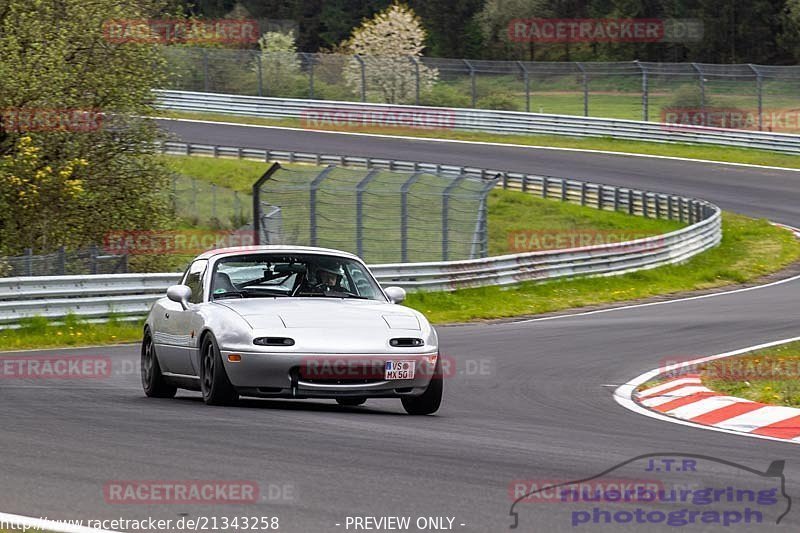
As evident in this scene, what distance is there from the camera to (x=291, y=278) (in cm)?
1127

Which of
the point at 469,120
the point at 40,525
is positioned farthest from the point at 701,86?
the point at 40,525

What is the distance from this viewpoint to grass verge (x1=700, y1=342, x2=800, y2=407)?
1182 centimetres

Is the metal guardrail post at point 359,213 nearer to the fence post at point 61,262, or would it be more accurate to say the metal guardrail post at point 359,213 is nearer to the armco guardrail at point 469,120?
the fence post at point 61,262

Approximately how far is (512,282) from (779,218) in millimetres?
14444

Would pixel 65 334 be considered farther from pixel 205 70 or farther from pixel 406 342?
pixel 205 70

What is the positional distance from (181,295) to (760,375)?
589 centimetres

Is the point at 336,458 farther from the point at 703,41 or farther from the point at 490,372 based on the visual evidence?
the point at 703,41

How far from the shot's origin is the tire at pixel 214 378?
10180 millimetres

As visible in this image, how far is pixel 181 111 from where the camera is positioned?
60.5 m
